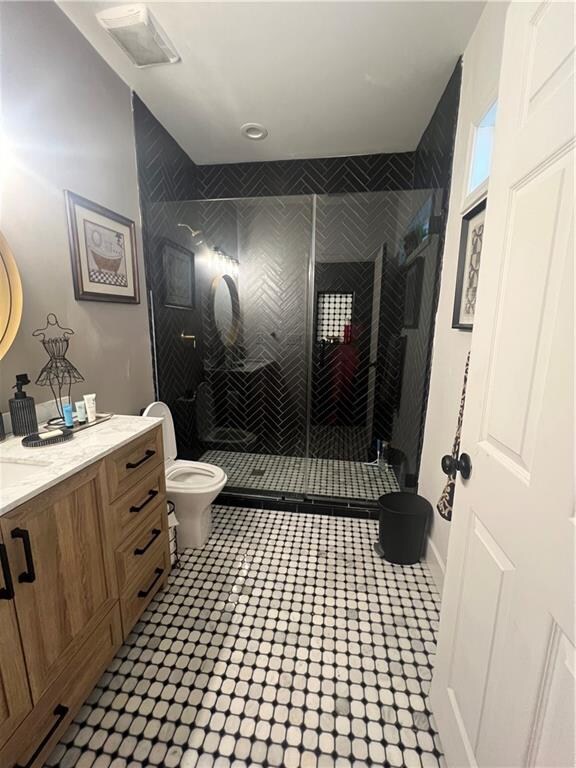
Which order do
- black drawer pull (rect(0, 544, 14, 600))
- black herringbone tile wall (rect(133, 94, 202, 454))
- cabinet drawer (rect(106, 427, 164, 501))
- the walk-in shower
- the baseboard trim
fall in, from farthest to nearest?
the walk-in shower < black herringbone tile wall (rect(133, 94, 202, 454)) < the baseboard trim < cabinet drawer (rect(106, 427, 164, 501)) < black drawer pull (rect(0, 544, 14, 600))

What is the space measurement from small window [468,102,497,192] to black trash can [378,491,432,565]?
176 cm

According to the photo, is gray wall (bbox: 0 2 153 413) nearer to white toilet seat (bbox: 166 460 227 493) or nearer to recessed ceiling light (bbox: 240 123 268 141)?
white toilet seat (bbox: 166 460 227 493)

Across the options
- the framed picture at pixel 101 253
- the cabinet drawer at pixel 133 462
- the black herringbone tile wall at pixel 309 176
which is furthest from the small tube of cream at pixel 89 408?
the black herringbone tile wall at pixel 309 176

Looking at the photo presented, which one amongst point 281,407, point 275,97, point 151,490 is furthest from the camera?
point 281,407

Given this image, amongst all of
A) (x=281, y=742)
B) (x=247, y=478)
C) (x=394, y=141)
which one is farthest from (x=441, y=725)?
(x=394, y=141)

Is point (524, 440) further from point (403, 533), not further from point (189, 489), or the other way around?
point (189, 489)

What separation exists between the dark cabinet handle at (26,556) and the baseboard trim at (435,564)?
5.82 feet

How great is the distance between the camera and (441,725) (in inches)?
42.9

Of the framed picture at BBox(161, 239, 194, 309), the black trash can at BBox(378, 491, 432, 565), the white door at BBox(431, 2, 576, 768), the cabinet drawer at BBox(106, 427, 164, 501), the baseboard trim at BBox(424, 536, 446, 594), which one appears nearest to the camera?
the white door at BBox(431, 2, 576, 768)

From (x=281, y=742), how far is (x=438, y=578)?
43.2 inches

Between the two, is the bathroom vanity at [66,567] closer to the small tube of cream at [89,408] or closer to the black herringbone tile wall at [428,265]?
the small tube of cream at [89,408]

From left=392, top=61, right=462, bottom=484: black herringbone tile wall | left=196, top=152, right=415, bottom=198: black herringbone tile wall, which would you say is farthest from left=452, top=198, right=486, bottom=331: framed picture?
left=196, top=152, right=415, bottom=198: black herringbone tile wall

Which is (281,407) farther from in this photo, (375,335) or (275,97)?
(275,97)

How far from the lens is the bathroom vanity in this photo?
34.5 inches
